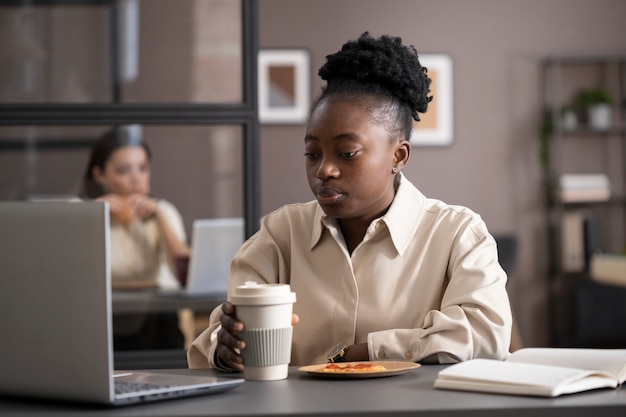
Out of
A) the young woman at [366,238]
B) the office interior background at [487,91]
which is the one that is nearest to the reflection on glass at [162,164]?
the young woman at [366,238]

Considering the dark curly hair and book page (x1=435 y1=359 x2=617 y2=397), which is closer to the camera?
book page (x1=435 y1=359 x2=617 y2=397)

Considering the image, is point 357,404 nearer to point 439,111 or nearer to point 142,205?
point 142,205

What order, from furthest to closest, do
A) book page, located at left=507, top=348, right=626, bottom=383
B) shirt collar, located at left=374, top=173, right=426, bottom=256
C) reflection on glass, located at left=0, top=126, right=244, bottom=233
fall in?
reflection on glass, located at left=0, top=126, right=244, bottom=233, shirt collar, located at left=374, top=173, right=426, bottom=256, book page, located at left=507, top=348, right=626, bottom=383

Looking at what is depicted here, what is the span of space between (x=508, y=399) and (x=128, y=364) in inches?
75.5

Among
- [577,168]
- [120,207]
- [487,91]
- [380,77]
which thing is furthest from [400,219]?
[577,168]

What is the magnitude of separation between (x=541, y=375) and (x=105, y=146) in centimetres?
197

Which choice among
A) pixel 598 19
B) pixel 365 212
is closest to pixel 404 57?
pixel 365 212

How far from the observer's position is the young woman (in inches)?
66.3

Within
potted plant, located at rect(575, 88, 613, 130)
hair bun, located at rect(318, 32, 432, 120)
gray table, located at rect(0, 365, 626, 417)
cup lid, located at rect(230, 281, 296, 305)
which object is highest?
potted plant, located at rect(575, 88, 613, 130)

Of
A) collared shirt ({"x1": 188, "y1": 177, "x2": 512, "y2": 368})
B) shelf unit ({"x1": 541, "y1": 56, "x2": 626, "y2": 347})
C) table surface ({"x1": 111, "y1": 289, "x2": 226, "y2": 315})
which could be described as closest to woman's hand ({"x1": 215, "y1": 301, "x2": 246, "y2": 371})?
collared shirt ({"x1": 188, "y1": 177, "x2": 512, "y2": 368})

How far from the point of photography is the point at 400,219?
5.83 feet

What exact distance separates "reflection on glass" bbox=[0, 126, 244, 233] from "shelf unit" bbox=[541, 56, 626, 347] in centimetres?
376

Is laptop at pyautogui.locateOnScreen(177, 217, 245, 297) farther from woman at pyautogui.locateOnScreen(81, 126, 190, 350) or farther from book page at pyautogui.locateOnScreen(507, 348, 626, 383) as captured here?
book page at pyautogui.locateOnScreen(507, 348, 626, 383)

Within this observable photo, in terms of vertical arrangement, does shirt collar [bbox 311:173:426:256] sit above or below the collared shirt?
above
